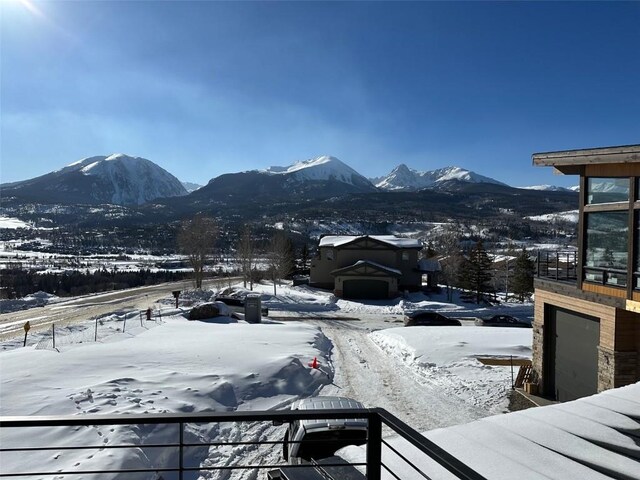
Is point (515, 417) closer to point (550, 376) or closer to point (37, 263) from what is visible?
point (550, 376)

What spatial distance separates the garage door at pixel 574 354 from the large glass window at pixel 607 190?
11.1 ft

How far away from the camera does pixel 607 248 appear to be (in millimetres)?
12188

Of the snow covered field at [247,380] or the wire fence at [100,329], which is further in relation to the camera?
the wire fence at [100,329]

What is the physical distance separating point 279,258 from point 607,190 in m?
42.7

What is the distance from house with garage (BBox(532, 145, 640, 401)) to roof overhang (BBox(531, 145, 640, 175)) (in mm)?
23

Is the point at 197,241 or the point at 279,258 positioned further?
the point at 279,258

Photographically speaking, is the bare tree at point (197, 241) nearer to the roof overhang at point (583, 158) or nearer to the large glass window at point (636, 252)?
the roof overhang at point (583, 158)

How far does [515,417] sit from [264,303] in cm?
3529

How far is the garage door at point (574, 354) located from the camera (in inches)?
496

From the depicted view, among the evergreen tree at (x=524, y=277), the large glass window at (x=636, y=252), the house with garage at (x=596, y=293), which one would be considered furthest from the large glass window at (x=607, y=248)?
the evergreen tree at (x=524, y=277)

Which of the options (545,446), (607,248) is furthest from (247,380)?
(607,248)

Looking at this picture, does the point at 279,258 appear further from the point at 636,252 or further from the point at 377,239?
the point at 636,252

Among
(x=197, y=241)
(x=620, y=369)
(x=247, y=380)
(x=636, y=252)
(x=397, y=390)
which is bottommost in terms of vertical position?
(x=397, y=390)

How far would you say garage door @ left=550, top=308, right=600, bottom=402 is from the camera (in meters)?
12.6
